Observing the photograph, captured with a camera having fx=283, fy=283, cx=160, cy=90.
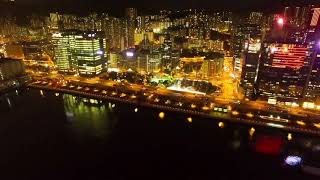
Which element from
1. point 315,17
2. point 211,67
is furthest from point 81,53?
point 315,17

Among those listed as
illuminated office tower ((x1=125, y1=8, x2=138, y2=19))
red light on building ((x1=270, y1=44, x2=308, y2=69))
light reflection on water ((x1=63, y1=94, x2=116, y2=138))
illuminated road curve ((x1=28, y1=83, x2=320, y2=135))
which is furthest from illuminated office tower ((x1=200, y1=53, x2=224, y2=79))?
illuminated office tower ((x1=125, y1=8, x2=138, y2=19))

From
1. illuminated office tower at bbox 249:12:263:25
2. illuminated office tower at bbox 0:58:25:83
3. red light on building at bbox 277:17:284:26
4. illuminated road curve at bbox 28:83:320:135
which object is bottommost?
illuminated road curve at bbox 28:83:320:135

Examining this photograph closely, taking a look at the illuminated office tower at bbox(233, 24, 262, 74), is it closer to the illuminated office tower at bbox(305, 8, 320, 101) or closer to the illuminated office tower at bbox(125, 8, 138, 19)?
the illuminated office tower at bbox(305, 8, 320, 101)

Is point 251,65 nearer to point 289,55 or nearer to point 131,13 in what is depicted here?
point 289,55

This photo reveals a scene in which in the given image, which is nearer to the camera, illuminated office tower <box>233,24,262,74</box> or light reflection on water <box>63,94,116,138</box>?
light reflection on water <box>63,94,116,138</box>

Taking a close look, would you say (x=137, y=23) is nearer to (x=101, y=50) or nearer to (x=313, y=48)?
(x=101, y=50)

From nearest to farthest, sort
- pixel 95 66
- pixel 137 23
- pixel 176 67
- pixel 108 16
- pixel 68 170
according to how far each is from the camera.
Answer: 1. pixel 68 170
2. pixel 95 66
3. pixel 176 67
4. pixel 108 16
5. pixel 137 23

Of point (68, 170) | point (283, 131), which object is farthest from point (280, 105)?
point (68, 170)
